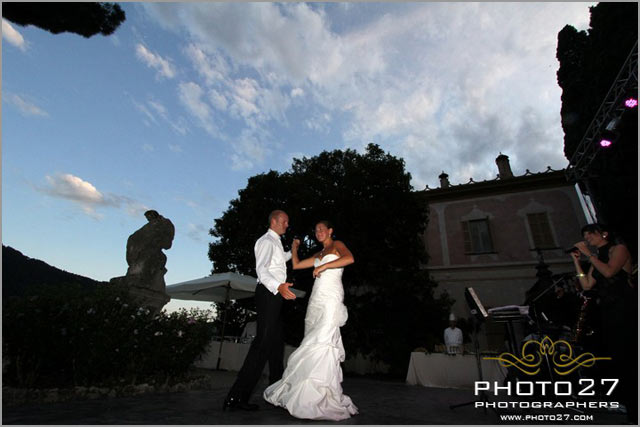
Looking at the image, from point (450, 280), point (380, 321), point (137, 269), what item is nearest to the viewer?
point (137, 269)

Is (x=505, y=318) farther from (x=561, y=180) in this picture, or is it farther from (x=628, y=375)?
(x=561, y=180)

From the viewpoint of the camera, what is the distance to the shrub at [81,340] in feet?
12.9

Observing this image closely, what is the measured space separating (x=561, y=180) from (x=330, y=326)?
16193 mm

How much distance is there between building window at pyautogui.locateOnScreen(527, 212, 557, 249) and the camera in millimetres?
14116

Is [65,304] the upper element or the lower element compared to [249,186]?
lower

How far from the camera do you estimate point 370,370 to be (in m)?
12.6

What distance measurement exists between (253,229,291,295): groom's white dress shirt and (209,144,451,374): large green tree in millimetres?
7785

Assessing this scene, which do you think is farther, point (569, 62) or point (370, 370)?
point (370, 370)

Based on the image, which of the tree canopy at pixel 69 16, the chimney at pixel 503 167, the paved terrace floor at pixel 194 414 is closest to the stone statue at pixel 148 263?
the paved terrace floor at pixel 194 414

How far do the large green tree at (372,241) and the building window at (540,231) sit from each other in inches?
245

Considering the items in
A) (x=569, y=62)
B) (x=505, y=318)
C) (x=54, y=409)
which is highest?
(x=569, y=62)

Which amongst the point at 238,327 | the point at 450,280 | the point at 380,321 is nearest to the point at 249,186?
the point at 238,327

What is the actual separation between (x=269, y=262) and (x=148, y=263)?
3467mm

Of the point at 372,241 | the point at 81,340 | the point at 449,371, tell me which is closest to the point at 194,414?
the point at 81,340
